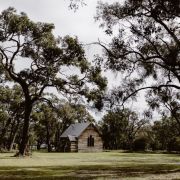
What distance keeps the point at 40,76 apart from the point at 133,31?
872 inches

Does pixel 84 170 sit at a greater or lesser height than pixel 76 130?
lesser

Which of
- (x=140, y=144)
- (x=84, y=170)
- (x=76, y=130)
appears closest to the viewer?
(x=84, y=170)

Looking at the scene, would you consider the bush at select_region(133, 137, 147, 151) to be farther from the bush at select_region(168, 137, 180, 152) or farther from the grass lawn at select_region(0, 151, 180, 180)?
the grass lawn at select_region(0, 151, 180, 180)

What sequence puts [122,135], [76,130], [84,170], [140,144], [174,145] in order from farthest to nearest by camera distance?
[122,135] < [140,144] < [76,130] < [174,145] < [84,170]

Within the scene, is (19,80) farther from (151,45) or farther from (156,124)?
(156,124)

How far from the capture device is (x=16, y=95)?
85.4 meters

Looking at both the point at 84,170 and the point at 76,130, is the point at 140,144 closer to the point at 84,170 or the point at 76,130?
the point at 76,130

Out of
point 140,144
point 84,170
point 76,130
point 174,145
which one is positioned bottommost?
point 84,170

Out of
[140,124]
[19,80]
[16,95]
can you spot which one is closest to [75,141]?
[16,95]

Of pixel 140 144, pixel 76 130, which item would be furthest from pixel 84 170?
pixel 140 144

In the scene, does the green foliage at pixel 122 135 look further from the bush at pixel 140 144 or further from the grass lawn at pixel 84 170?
the grass lawn at pixel 84 170

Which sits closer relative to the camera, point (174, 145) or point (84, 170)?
point (84, 170)

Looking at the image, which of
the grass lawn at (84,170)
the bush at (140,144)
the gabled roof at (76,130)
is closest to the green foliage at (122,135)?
the bush at (140,144)

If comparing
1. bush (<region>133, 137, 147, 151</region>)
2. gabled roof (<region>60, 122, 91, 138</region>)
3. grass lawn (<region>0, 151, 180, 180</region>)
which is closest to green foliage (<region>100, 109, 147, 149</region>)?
bush (<region>133, 137, 147, 151</region>)
